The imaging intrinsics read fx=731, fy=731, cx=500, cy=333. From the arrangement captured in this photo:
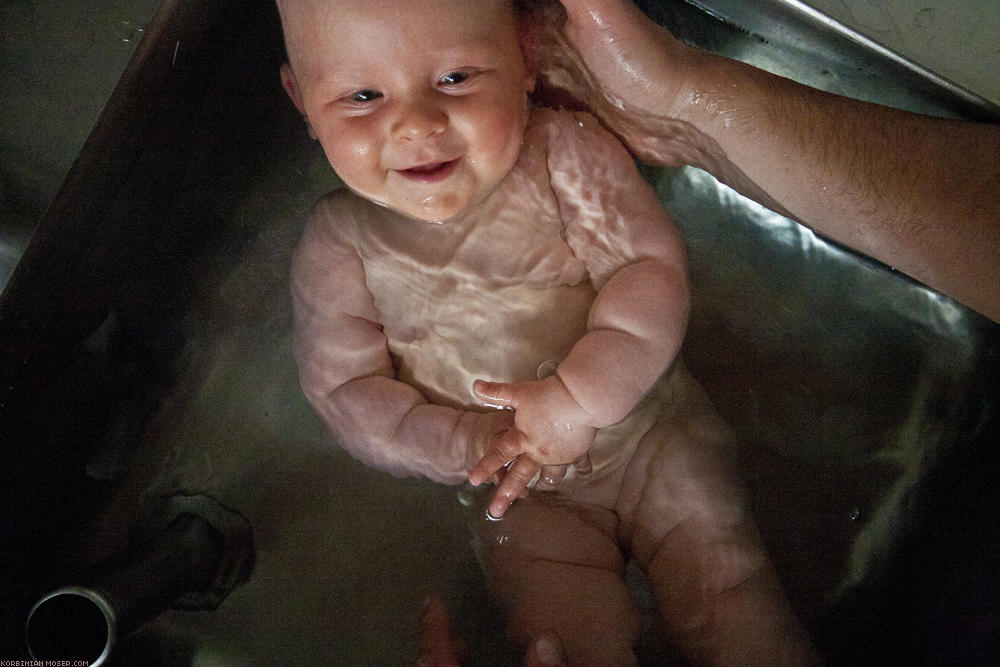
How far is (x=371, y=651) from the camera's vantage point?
1.27 m

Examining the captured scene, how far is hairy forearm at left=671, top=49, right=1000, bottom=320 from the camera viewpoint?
3.39ft

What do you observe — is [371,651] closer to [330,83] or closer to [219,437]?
[219,437]

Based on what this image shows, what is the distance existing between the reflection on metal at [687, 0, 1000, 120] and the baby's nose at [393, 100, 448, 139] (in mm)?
747

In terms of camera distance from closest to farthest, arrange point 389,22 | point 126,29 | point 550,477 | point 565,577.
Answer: point 389,22
point 565,577
point 550,477
point 126,29

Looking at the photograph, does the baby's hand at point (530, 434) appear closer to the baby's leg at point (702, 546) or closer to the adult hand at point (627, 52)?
the baby's leg at point (702, 546)

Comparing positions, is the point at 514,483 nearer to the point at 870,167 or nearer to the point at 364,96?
the point at 364,96

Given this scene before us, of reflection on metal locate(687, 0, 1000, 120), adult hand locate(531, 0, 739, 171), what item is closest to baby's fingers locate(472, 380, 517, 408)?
adult hand locate(531, 0, 739, 171)

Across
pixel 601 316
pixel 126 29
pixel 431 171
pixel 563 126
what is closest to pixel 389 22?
pixel 431 171

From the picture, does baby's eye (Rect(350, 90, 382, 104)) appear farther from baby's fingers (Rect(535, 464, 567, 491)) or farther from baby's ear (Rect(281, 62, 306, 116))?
baby's fingers (Rect(535, 464, 567, 491))

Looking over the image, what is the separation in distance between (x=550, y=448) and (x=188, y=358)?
0.75 meters

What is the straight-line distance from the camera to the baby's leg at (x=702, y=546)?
3.29ft

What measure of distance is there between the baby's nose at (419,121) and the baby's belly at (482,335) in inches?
14.6

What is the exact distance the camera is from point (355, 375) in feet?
3.99

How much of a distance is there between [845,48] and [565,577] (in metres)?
1.04
